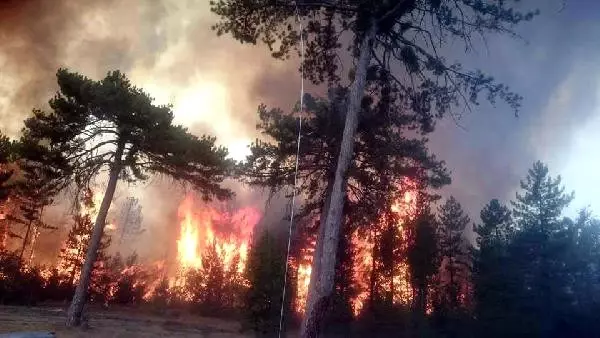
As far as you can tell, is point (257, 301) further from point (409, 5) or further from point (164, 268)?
point (164, 268)

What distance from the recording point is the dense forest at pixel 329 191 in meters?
12.9

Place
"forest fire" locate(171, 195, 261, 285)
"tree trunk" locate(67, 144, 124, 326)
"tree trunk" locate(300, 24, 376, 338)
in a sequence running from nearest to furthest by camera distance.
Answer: "tree trunk" locate(300, 24, 376, 338) → "tree trunk" locate(67, 144, 124, 326) → "forest fire" locate(171, 195, 261, 285)

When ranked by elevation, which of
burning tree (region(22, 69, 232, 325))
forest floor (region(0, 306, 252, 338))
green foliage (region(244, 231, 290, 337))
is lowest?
forest floor (region(0, 306, 252, 338))

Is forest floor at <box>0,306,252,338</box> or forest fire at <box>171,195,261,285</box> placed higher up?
forest fire at <box>171,195,261,285</box>

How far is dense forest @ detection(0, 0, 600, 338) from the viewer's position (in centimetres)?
1285

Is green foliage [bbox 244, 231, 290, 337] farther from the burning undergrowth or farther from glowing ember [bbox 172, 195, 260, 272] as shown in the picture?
glowing ember [bbox 172, 195, 260, 272]

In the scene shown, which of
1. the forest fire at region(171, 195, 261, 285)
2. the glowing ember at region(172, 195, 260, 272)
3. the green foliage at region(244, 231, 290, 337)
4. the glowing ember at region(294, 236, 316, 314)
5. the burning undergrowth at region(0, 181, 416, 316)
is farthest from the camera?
the glowing ember at region(172, 195, 260, 272)

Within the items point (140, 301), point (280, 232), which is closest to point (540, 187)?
point (280, 232)

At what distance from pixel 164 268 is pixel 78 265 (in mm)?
20385

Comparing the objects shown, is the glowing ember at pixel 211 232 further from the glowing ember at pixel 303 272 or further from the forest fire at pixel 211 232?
the glowing ember at pixel 303 272

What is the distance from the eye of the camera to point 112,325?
2695 centimetres

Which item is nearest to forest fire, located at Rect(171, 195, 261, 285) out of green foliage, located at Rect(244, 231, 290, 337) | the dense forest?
the dense forest

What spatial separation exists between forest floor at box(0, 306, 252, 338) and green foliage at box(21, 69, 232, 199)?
7439 mm

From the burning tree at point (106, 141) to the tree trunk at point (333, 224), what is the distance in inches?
478
